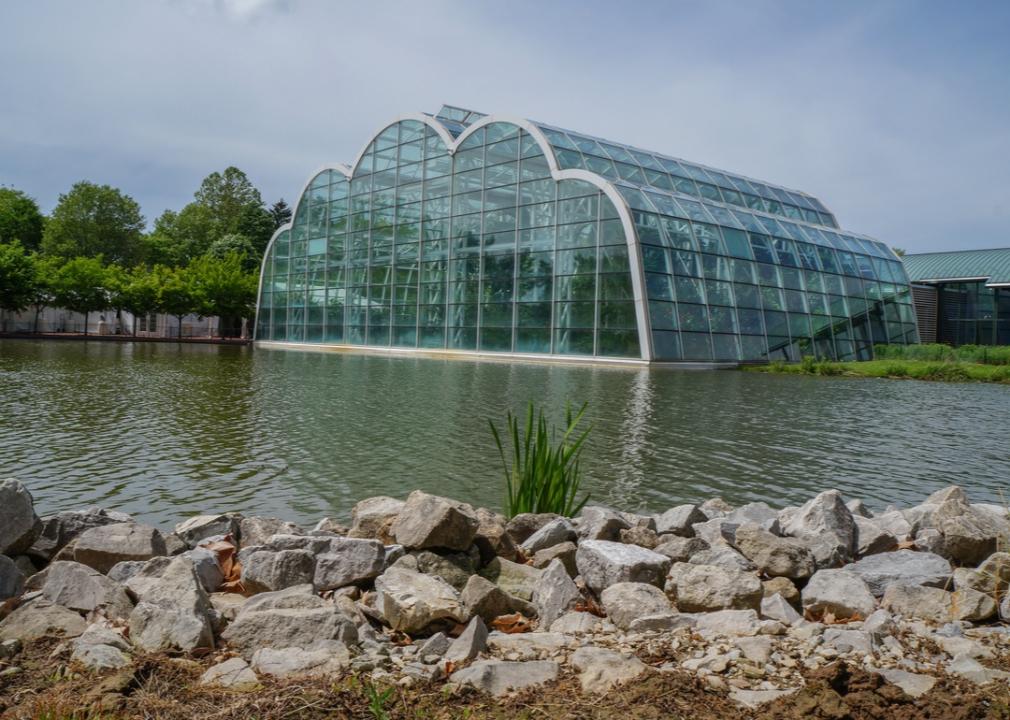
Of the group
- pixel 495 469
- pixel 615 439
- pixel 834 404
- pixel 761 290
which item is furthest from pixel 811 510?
pixel 761 290

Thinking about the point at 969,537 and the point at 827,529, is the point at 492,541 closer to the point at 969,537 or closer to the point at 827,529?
the point at 827,529

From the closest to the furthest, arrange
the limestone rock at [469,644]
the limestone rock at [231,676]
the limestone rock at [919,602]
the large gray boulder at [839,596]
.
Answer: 1. the limestone rock at [231,676]
2. the limestone rock at [469,644]
3. the limestone rock at [919,602]
4. the large gray boulder at [839,596]

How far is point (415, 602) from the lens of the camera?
4074mm

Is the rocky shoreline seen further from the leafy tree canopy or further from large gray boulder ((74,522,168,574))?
the leafy tree canopy

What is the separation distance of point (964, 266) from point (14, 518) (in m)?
53.3

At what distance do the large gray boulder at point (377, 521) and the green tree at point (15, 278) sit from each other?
5275 centimetres

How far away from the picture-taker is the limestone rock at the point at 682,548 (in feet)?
17.4

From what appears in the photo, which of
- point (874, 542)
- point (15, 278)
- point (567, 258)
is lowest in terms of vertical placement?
point (874, 542)

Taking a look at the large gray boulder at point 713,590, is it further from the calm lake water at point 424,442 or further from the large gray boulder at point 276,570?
the calm lake water at point 424,442

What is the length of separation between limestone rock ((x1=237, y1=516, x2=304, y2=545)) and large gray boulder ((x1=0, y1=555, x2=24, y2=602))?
1606mm

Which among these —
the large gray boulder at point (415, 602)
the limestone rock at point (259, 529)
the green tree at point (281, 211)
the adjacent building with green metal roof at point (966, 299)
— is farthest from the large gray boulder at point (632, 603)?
the green tree at point (281, 211)

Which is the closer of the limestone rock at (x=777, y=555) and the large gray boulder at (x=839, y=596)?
the large gray boulder at (x=839, y=596)

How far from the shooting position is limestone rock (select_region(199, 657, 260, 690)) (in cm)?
318

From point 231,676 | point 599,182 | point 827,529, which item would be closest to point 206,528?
point 231,676
